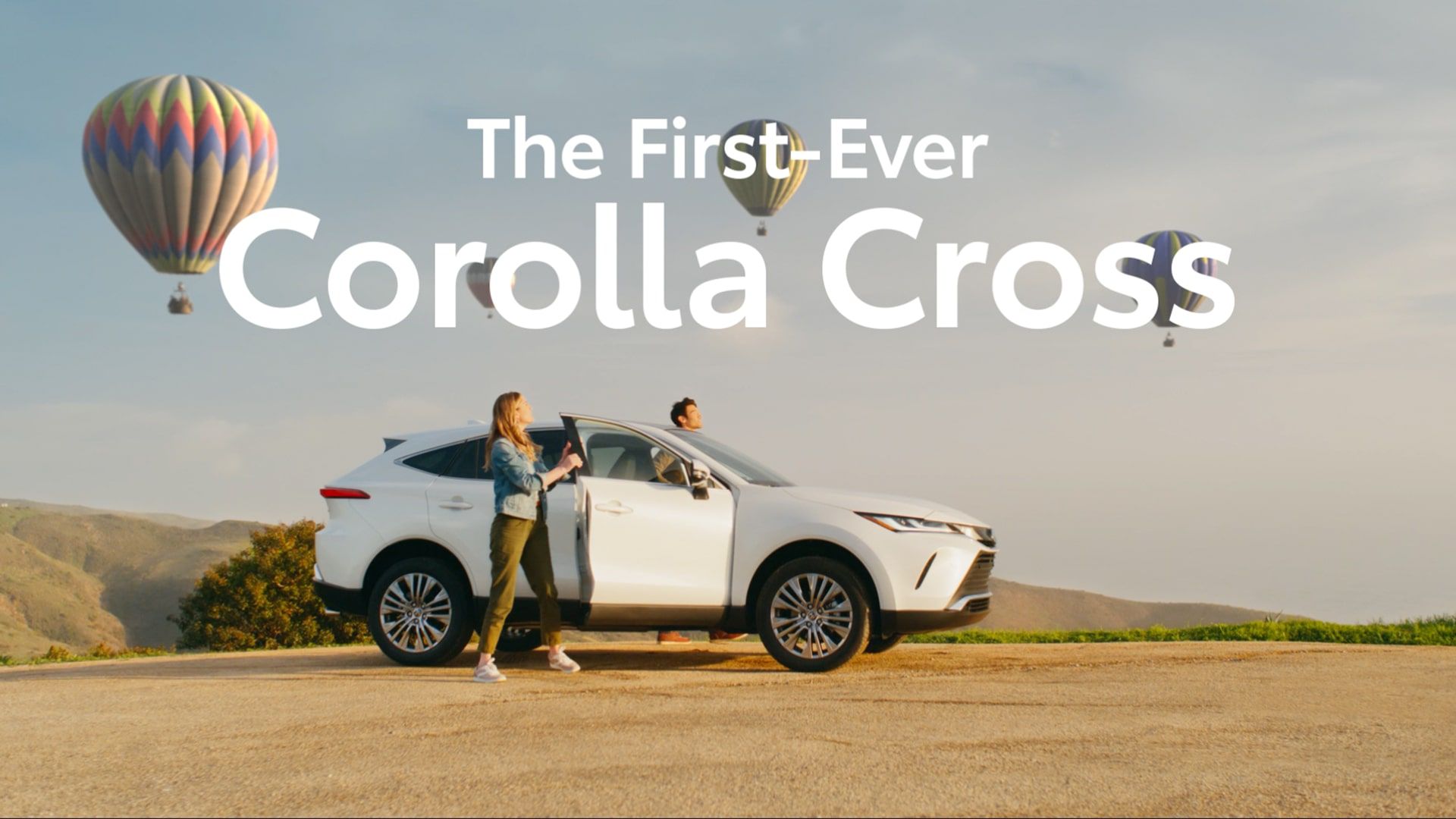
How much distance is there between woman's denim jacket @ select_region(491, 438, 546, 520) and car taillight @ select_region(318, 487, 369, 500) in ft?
5.36

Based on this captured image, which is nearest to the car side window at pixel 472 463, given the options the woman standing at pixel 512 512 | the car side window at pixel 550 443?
the car side window at pixel 550 443

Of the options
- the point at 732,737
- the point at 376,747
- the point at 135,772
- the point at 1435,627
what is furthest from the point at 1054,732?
the point at 1435,627

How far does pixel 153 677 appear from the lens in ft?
35.2

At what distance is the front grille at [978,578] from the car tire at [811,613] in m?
0.72

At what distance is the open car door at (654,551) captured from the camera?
998 cm

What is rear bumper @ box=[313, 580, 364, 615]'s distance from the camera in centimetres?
1070

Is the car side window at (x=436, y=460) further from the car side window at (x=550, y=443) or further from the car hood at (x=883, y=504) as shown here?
the car hood at (x=883, y=504)

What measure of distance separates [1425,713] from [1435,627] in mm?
6799

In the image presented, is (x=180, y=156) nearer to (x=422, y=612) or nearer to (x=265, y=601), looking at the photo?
(x=265, y=601)

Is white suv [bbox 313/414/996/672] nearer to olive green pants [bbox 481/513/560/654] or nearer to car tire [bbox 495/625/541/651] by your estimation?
olive green pants [bbox 481/513/560/654]

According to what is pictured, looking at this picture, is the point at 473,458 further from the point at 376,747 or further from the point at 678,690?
the point at 376,747

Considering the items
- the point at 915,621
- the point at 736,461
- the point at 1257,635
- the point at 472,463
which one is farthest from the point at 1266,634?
the point at 472,463

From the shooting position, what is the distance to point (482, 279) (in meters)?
56.0

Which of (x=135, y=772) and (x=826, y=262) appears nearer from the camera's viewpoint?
(x=135, y=772)
